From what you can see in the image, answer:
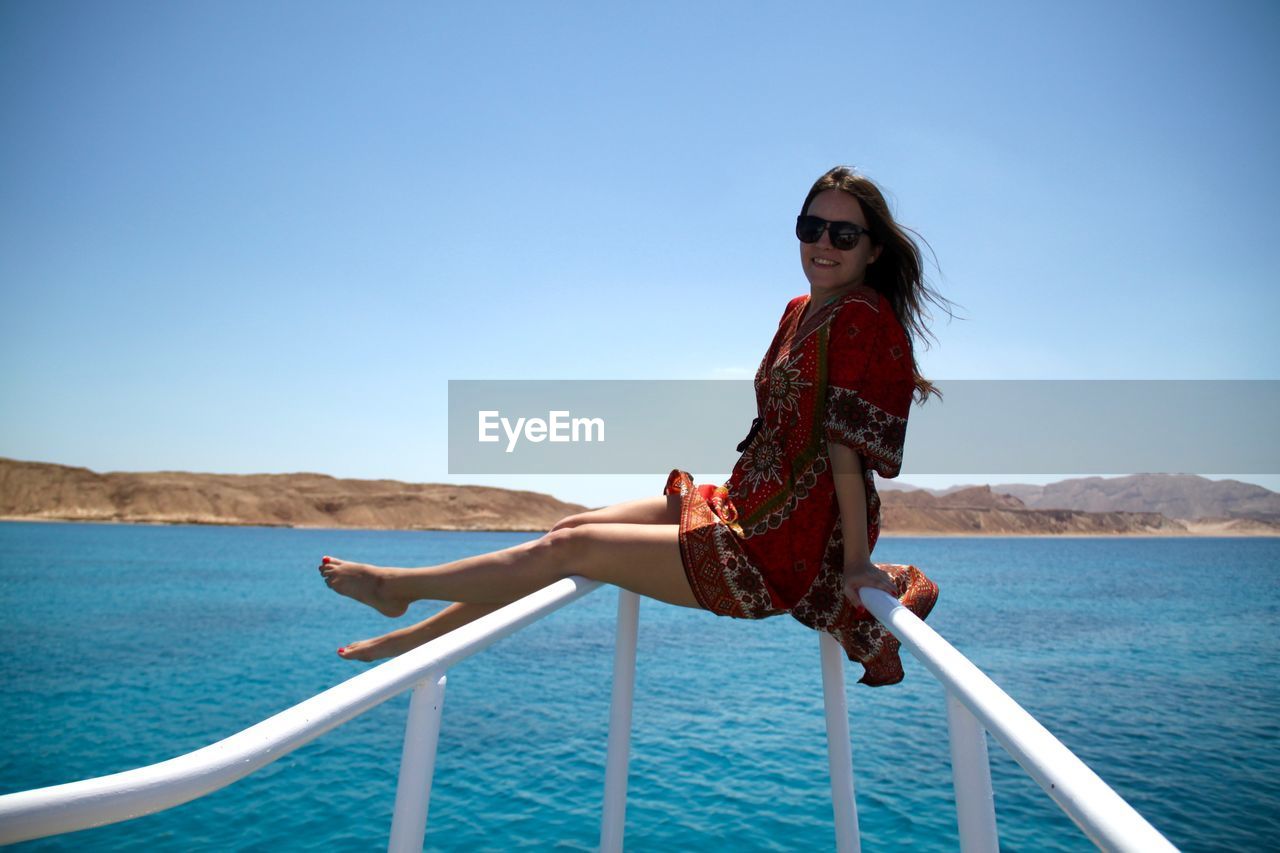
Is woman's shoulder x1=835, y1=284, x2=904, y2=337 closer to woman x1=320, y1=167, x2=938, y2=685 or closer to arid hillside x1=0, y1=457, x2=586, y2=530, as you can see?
woman x1=320, y1=167, x2=938, y2=685

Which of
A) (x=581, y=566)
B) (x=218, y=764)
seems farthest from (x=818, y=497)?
(x=218, y=764)

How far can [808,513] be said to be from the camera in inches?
96.5

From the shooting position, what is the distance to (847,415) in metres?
2.33

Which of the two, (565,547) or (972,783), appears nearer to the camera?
(972,783)

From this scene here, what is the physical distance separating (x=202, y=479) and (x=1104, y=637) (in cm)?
10640

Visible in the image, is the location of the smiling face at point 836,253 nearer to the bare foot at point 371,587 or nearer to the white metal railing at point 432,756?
the white metal railing at point 432,756

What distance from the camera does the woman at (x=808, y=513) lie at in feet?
7.63

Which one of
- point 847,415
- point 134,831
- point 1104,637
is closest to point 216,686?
point 134,831

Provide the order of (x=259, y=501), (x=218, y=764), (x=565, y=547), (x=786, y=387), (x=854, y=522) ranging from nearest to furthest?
(x=218, y=764) → (x=854, y=522) → (x=565, y=547) → (x=786, y=387) → (x=259, y=501)

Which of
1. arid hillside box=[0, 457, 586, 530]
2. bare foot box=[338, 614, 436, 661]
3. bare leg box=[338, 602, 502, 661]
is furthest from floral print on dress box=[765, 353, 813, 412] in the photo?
arid hillside box=[0, 457, 586, 530]

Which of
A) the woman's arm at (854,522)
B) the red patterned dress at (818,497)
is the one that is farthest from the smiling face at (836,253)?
the woman's arm at (854,522)

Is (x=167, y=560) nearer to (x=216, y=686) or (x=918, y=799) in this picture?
(x=216, y=686)

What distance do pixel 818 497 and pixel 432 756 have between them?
1.48 m

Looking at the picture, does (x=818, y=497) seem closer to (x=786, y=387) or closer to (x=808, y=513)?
(x=808, y=513)
